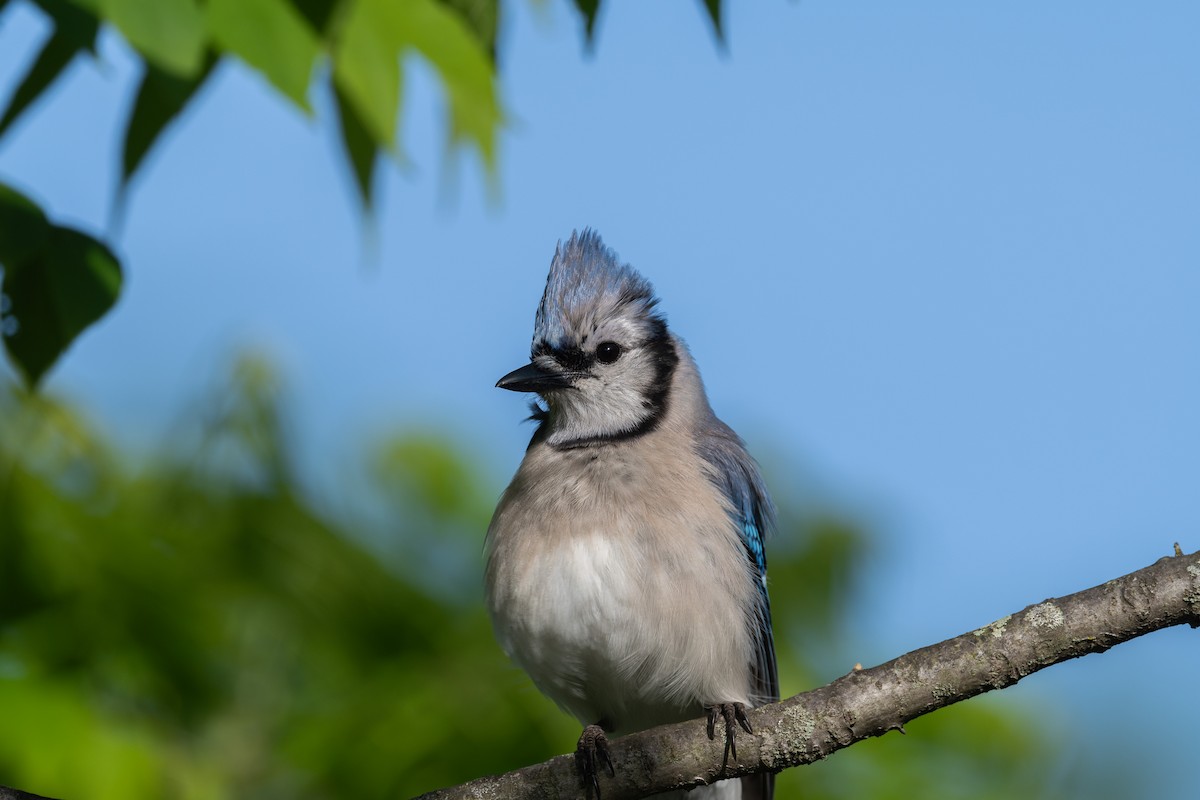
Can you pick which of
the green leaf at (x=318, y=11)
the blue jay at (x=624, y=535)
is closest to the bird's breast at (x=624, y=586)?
the blue jay at (x=624, y=535)

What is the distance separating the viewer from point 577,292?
3473 mm

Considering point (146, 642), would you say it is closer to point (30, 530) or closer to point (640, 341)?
point (30, 530)

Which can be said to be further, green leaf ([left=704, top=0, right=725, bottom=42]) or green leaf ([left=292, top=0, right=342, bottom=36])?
green leaf ([left=704, top=0, right=725, bottom=42])

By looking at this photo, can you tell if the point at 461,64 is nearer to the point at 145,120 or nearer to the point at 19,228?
the point at 145,120

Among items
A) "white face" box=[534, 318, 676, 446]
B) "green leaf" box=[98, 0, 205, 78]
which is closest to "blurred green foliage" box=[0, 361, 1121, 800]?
"white face" box=[534, 318, 676, 446]

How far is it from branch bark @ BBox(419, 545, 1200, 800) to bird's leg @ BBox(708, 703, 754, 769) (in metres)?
0.02

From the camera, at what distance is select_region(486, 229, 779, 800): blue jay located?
117 inches

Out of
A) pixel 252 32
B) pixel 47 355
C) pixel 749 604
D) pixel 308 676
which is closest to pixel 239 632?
pixel 308 676

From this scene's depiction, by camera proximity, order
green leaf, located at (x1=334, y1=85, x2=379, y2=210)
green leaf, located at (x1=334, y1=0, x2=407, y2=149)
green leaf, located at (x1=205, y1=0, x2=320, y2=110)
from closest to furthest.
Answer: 1. green leaf, located at (x1=205, y1=0, x2=320, y2=110)
2. green leaf, located at (x1=334, y1=0, x2=407, y2=149)
3. green leaf, located at (x1=334, y1=85, x2=379, y2=210)

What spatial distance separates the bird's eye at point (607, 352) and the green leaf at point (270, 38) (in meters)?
1.63

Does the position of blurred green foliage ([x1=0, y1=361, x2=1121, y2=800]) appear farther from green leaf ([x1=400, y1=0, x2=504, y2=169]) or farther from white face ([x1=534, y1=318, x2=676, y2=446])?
green leaf ([x1=400, y1=0, x2=504, y2=169])

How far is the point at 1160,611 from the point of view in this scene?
219 centimetres

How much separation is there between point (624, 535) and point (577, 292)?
2.59 ft

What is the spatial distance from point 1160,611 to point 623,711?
1529 mm
